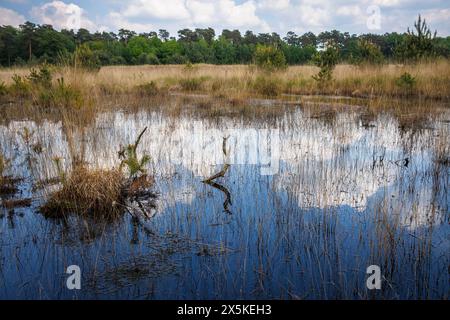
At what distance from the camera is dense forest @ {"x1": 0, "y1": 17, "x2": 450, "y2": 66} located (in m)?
15.9

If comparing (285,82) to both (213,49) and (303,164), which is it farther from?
(213,49)

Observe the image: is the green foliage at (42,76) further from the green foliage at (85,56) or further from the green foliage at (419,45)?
the green foliage at (419,45)

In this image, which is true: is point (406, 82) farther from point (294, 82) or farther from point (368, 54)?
point (368, 54)

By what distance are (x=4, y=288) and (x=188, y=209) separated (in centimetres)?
185

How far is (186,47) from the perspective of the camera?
209 ft

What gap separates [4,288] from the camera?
2781 millimetres

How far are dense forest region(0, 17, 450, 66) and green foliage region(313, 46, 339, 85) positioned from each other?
1.52 ft

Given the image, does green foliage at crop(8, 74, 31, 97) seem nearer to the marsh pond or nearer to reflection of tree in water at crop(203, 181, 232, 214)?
the marsh pond

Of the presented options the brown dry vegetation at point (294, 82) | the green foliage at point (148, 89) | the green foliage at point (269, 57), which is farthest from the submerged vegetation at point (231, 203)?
the green foliage at point (269, 57)

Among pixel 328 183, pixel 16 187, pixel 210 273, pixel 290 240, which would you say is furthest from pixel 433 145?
pixel 16 187

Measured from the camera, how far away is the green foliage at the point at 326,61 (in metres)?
14.7

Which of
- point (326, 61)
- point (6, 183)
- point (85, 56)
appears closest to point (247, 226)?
point (6, 183)

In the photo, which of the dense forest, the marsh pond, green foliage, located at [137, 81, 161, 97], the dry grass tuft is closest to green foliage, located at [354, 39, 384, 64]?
the dense forest

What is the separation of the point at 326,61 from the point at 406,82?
325 cm
